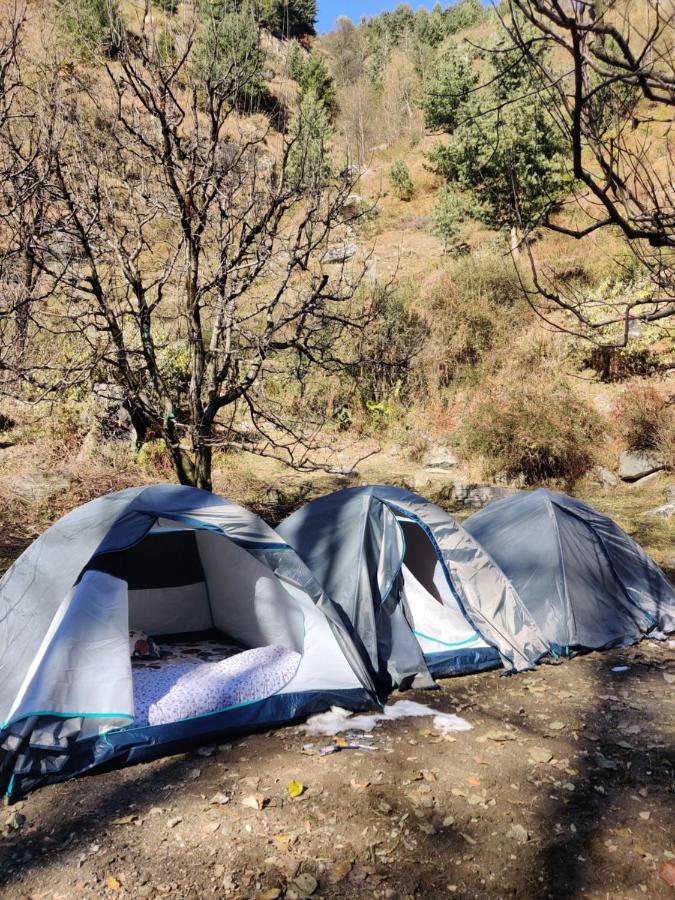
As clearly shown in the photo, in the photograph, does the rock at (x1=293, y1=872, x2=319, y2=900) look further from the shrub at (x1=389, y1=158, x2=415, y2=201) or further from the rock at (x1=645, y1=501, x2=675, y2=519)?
the shrub at (x1=389, y1=158, x2=415, y2=201)

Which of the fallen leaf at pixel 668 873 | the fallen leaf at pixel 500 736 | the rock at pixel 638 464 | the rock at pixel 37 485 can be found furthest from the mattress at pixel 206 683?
the rock at pixel 638 464

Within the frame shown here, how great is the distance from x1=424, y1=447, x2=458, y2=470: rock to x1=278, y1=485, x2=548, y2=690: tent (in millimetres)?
7202

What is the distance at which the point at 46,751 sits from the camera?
11.7ft

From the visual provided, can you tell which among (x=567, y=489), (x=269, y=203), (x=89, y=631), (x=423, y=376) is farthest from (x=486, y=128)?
(x=89, y=631)

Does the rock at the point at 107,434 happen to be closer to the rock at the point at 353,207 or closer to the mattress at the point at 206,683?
the rock at the point at 353,207

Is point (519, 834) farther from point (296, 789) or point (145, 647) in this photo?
point (145, 647)

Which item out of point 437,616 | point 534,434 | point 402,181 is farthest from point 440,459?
point 402,181

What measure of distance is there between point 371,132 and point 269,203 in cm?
2833

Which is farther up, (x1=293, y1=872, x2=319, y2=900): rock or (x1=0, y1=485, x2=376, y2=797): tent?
(x1=0, y1=485, x2=376, y2=797): tent

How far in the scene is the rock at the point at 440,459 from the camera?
506 inches

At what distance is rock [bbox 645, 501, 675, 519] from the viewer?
9.95m

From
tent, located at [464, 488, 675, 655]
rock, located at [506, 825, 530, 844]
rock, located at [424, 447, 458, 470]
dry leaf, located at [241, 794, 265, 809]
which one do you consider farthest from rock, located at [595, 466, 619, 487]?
dry leaf, located at [241, 794, 265, 809]

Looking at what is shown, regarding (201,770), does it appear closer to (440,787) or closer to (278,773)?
(278,773)

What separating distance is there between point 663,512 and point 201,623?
7.17 m
